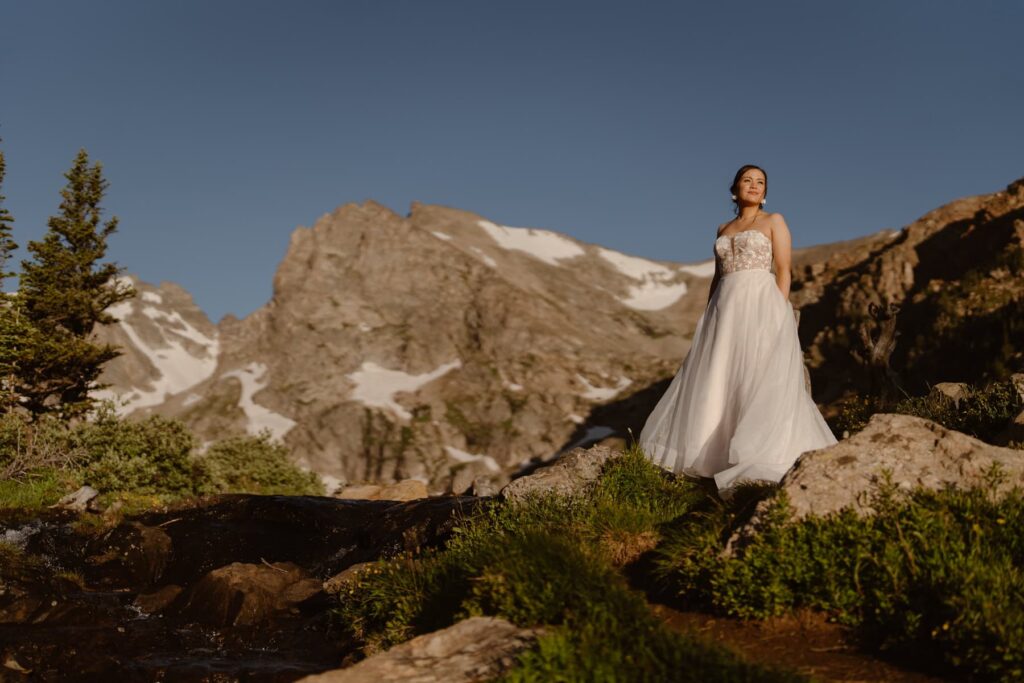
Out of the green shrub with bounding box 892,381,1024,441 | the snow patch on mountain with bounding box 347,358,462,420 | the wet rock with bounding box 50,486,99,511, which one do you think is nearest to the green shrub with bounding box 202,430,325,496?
the wet rock with bounding box 50,486,99,511

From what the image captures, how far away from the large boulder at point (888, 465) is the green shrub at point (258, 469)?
85.4 ft

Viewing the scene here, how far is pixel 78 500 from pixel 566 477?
15214 millimetres

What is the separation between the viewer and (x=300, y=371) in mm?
171750

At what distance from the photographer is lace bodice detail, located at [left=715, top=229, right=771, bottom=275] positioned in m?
10.5

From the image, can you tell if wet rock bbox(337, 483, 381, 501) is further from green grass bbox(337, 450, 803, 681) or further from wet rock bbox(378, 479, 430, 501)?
green grass bbox(337, 450, 803, 681)

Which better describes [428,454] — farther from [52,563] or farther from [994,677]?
[994,677]

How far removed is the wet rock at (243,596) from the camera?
1293cm

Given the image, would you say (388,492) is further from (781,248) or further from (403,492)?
(781,248)

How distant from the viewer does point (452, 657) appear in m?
6.19

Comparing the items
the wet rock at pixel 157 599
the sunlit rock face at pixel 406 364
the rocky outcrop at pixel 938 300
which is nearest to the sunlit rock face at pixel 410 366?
the sunlit rock face at pixel 406 364

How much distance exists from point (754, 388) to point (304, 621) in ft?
27.4

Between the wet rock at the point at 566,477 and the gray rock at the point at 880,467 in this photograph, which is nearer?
the gray rock at the point at 880,467

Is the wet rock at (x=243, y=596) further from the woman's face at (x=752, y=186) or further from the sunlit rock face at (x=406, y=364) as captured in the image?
the sunlit rock face at (x=406, y=364)

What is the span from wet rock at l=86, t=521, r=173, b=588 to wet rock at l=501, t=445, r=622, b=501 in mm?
10289
